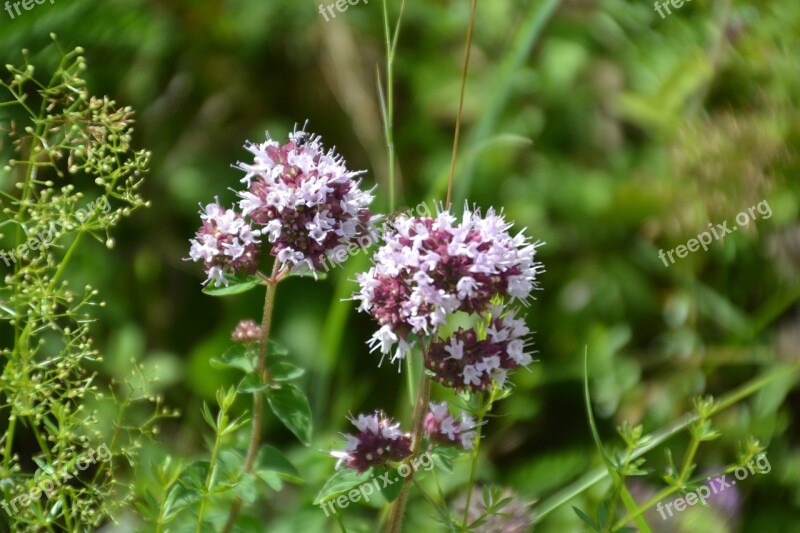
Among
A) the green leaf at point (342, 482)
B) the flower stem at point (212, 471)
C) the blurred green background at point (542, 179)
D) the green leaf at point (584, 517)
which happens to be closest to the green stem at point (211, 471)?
the flower stem at point (212, 471)

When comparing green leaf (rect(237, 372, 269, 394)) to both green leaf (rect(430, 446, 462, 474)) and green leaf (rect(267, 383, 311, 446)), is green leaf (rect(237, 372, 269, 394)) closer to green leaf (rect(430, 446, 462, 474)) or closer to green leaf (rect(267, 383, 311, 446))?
green leaf (rect(267, 383, 311, 446))

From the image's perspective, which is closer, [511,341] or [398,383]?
[511,341]

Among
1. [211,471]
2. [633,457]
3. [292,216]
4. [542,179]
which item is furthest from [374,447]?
[542,179]

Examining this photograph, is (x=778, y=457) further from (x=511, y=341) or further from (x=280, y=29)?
(x=280, y=29)

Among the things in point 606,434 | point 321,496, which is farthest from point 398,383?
point 321,496

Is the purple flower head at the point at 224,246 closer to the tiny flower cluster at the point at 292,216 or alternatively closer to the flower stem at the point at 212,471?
the tiny flower cluster at the point at 292,216

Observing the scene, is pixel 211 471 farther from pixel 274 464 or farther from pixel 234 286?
pixel 234 286
